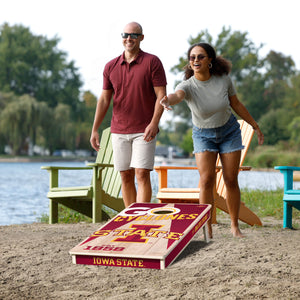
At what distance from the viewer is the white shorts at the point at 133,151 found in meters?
3.58

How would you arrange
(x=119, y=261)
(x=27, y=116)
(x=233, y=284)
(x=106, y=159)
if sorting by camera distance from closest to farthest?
(x=119, y=261), (x=233, y=284), (x=106, y=159), (x=27, y=116)

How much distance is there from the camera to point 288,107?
34688 mm

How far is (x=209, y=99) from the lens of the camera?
3.52 meters

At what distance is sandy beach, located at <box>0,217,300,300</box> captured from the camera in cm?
281

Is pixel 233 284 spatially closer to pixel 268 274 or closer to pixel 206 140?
pixel 268 274

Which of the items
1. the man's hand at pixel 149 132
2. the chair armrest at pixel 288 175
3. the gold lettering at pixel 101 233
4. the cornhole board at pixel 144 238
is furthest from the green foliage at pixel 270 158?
the gold lettering at pixel 101 233

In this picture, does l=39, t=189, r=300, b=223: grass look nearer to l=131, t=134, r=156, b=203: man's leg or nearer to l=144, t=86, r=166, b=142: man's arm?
l=131, t=134, r=156, b=203: man's leg

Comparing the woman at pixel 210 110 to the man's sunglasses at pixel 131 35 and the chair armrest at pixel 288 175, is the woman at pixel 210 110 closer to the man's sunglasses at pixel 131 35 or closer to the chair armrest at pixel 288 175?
the man's sunglasses at pixel 131 35

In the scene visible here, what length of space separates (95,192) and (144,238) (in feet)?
9.06

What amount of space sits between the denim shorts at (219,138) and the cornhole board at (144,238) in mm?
651

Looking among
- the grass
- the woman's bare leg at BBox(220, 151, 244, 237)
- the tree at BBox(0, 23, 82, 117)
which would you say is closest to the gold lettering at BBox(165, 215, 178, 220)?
the woman's bare leg at BBox(220, 151, 244, 237)

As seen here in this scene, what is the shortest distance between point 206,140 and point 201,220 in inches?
32.9

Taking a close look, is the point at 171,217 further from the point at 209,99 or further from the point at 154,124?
the point at 209,99

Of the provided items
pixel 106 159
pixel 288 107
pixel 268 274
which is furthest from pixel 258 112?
pixel 268 274
